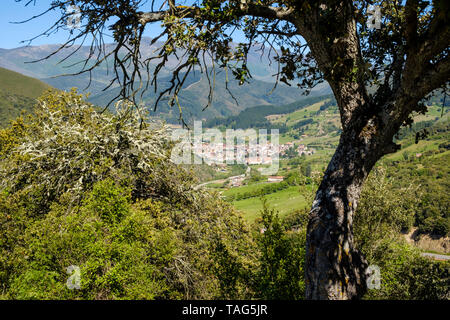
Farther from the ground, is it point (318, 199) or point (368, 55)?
point (368, 55)

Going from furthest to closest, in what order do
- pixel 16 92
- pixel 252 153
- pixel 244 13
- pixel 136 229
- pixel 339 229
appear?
pixel 252 153 → pixel 16 92 → pixel 136 229 → pixel 244 13 → pixel 339 229

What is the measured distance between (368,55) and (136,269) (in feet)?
20.7

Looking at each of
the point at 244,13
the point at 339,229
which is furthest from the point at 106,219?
the point at 339,229

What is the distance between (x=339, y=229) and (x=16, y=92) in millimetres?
161300

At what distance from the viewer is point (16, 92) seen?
4993 inches

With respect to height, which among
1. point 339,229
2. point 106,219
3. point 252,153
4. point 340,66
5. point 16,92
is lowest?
point 252,153

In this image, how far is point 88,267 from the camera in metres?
5.89

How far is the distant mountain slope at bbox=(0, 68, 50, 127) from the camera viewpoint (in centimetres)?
9069

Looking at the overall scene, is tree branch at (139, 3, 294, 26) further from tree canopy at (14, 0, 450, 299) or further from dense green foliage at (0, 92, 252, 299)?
dense green foliage at (0, 92, 252, 299)

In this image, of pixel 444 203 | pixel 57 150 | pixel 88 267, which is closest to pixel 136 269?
pixel 88 267

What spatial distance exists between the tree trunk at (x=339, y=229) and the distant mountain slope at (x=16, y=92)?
10462 centimetres

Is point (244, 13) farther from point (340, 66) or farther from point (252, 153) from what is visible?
point (252, 153)

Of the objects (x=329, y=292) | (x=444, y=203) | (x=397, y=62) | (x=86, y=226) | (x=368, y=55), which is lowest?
(x=444, y=203)
